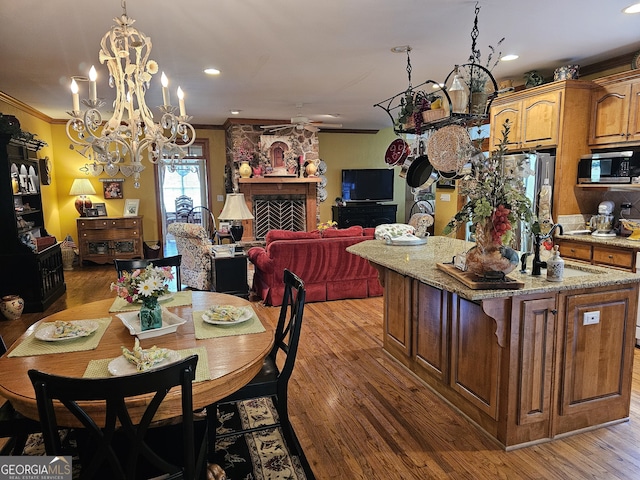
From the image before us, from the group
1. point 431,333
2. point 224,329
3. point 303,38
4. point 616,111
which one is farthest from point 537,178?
point 224,329

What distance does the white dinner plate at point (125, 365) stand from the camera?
1.51 m

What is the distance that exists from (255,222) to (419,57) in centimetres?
508

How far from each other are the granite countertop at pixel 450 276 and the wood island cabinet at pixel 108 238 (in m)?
5.38

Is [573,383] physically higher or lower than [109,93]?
lower

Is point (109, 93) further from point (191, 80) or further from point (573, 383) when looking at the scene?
point (573, 383)

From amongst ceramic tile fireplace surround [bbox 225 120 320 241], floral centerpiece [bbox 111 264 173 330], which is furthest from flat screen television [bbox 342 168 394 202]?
floral centerpiece [bbox 111 264 173 330]

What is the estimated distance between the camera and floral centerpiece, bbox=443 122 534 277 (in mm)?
2049

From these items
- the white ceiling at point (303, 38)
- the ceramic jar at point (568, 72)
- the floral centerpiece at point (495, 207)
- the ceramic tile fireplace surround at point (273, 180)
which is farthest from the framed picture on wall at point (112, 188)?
the floral centerpiece at point (495, 207)

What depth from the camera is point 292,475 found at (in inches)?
81.1

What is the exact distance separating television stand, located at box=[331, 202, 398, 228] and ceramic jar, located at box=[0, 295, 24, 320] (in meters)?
5.94

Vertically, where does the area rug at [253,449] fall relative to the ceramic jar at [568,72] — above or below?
below

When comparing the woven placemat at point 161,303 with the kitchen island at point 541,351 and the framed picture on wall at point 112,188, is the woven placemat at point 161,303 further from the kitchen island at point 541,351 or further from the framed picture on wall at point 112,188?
the framed picture on wall at point 112,188

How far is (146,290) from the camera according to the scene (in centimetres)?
187

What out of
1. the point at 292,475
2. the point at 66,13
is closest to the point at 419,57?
the point at 66,13
